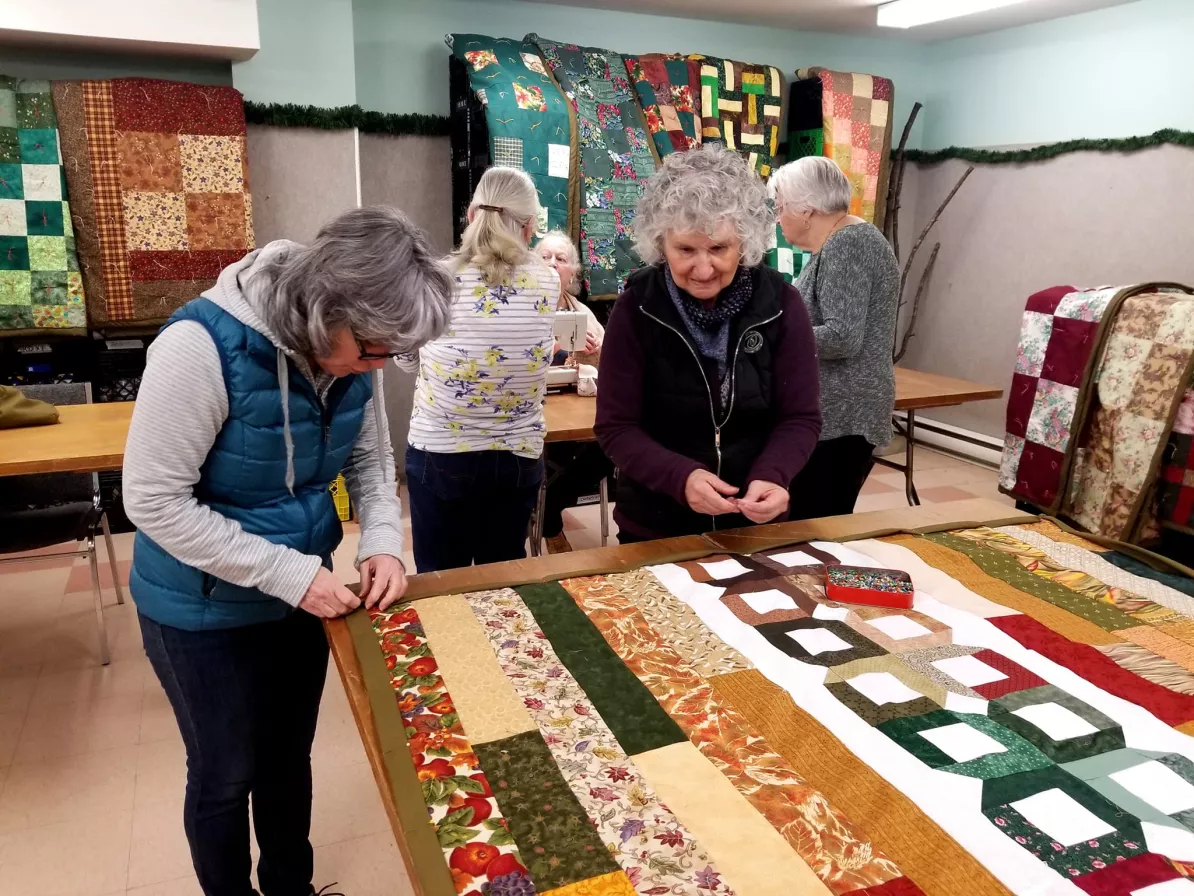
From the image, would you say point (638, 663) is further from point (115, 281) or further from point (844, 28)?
point (844, 28)

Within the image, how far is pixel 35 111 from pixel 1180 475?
4.46 metres

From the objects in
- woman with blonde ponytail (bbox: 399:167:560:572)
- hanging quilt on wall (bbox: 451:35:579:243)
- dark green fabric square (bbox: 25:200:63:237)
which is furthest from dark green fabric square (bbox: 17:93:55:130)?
woman with blonde ponytail (bbox: 399:167:560:572)

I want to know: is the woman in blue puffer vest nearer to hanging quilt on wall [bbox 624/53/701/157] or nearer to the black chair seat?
the black chair seat

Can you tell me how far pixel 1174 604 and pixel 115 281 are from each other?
12.1 feet

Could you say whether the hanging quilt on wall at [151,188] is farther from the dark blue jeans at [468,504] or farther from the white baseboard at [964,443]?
the white baseboard at [964,443]

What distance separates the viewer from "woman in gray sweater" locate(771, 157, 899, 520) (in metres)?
2.31

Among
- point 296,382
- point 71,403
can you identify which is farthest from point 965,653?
point 71,403

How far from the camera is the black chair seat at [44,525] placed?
2670 millimetres

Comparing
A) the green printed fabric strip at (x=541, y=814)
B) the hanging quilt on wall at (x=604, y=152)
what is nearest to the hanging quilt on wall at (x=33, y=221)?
the hanging quilt on wall at (x=604, y=152)

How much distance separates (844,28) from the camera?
194 inches

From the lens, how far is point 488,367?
2.05m

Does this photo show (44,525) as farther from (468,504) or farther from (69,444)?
(468,504)

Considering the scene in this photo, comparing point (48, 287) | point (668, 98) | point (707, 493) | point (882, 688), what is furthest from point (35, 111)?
point (882, 688)

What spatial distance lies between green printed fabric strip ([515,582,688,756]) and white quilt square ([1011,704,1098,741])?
45 centimetres
